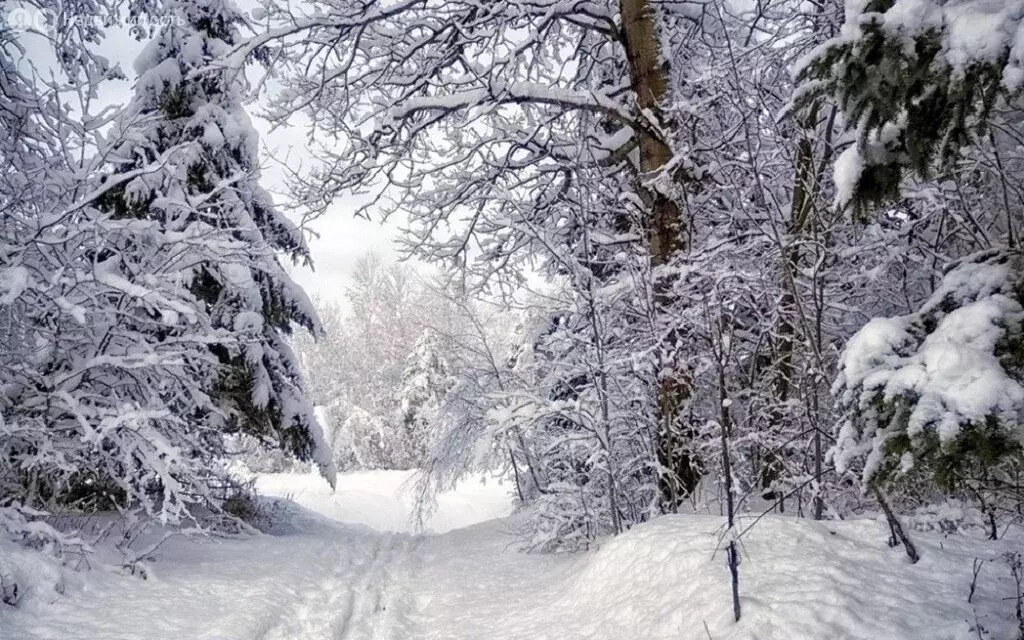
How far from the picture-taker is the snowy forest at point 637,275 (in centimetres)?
221

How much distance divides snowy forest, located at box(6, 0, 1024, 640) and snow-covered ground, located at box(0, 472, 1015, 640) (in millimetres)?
74

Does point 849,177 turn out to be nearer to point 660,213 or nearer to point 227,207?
point 660,213

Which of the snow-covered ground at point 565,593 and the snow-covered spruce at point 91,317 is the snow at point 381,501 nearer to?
the snow-covered ground at point 565,593

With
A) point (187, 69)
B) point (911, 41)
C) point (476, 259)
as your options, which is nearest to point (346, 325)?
point (187, 69)

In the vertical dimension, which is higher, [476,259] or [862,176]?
[476,259]

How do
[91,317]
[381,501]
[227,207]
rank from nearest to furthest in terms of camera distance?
[91,317] → [227,207] → [381,501]

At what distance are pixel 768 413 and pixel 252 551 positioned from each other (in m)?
5.75

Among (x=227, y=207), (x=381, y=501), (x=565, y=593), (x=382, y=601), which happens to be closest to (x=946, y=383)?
(x=565, y=593)

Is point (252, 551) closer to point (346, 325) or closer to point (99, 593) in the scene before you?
point (99, 593)

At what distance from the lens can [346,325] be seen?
4625 centimetres

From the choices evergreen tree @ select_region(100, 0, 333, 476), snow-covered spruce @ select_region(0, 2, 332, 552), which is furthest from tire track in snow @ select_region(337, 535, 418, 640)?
evergreen tree @ select_region(100, 0, 333, 476)

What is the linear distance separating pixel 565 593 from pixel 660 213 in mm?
3842

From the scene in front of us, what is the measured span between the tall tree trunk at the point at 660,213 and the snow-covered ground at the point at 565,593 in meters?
1.04

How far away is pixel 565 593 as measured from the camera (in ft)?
16.4
